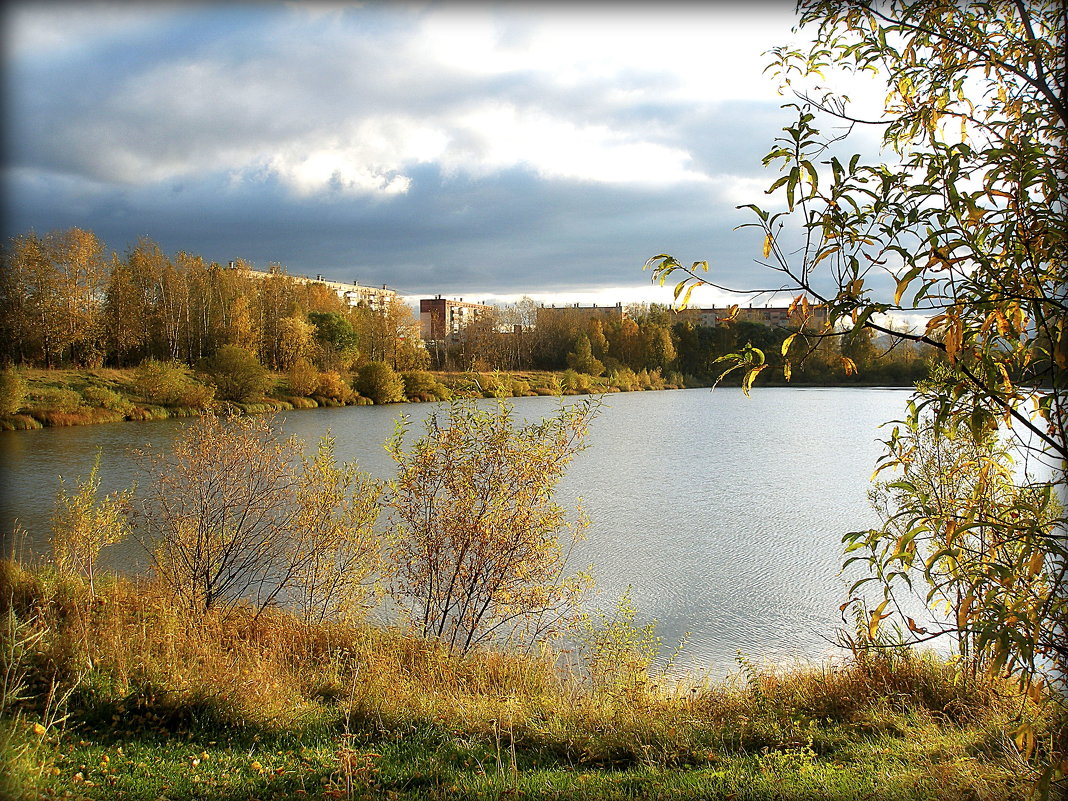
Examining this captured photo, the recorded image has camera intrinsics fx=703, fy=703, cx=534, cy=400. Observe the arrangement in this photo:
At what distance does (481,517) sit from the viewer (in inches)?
219

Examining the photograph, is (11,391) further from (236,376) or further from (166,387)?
(236,376)

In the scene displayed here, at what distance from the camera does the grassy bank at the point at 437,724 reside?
8.64ft

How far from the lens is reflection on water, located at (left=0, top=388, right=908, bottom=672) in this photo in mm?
7520

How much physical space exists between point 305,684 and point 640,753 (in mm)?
2344

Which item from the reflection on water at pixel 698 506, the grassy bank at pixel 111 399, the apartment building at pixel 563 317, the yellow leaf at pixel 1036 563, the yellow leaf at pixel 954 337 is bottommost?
the reflection on water at pixel 698 506

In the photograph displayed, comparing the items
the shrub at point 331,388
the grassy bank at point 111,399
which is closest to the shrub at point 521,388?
the grassy bank at point 111,399

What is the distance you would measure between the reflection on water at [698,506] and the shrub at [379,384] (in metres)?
9.65

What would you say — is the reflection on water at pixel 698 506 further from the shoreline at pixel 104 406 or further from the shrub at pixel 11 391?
the shoreline at pixel 104 406

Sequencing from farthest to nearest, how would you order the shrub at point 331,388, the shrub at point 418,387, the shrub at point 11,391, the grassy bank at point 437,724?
1. the shrub at point 418,387
2. the shrub at point 331,388
3. the shrub at point 11,391
4. the grassy bank at point 437,724

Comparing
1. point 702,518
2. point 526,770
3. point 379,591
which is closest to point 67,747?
point 526,770

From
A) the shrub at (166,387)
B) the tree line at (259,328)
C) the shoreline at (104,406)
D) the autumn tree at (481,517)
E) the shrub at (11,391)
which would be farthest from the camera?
the shrub at (166,387)

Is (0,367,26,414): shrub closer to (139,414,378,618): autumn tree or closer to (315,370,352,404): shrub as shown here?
(315,370,352,404): shrub

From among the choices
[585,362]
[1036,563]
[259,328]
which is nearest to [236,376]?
[259,328]

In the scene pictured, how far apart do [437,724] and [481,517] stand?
6.88 feet
